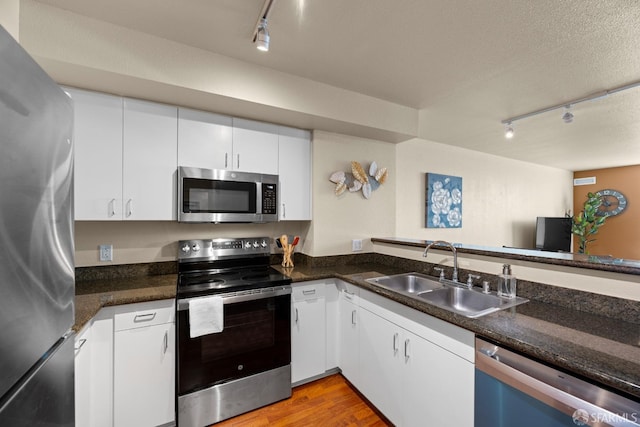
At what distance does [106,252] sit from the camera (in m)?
2.02

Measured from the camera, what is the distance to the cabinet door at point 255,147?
2.17 m

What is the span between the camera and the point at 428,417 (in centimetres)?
146

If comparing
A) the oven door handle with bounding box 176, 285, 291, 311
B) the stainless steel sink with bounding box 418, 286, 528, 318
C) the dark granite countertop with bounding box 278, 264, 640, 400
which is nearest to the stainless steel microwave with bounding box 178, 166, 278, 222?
the oven door handle with bounding box 176, 285, 291, 311

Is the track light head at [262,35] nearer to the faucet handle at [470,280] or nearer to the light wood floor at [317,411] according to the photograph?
the faucet handle at [470,280]

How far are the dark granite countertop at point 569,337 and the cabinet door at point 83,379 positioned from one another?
1.70 metres

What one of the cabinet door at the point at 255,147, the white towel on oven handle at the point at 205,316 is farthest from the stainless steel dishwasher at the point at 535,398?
the cabinet door at the point at 255,147

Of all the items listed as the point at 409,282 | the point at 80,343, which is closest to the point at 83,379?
the point at 80,343

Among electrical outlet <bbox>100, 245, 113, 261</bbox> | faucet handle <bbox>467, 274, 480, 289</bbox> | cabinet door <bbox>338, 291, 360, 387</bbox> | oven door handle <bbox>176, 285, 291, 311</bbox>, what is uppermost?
electrical outlet <bbox>100, 245, 113, 261</bbox>

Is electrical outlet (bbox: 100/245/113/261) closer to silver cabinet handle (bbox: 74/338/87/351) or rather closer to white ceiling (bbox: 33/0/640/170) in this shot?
silver cabinet handle (bbox: 74/338/87/351)

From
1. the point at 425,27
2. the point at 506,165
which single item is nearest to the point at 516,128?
the point at 506,165

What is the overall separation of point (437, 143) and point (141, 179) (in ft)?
11.5

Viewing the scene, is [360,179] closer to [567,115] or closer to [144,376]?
[567,115]

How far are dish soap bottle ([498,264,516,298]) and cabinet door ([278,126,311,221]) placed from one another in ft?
5.02

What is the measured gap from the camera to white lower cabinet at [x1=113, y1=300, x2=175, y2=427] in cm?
157
